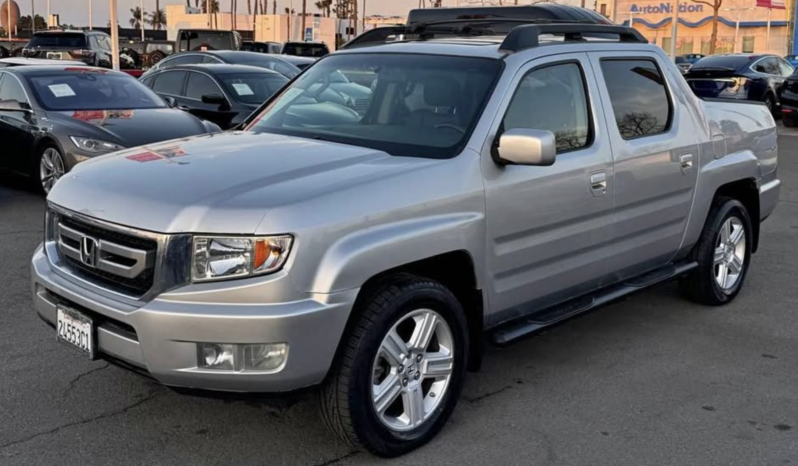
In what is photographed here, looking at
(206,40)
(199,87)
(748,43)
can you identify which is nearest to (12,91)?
(199,87)

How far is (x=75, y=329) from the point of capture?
3.68 m

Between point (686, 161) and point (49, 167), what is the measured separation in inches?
265

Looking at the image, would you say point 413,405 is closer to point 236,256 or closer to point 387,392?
point 387,392

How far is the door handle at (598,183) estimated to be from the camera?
15.1 ft

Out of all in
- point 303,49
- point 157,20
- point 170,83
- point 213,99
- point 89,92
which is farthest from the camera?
point 157,20

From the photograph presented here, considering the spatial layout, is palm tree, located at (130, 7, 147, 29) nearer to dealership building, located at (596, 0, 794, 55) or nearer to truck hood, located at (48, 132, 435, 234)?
dealership building, located at (596, 0, 794, 55)

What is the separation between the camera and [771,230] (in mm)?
8672

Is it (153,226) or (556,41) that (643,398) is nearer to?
(556,41)

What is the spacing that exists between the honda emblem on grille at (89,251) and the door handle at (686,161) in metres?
3.47

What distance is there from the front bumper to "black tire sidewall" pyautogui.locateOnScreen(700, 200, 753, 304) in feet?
11.0

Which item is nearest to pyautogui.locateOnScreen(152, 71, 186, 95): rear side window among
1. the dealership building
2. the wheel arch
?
the wheel arch

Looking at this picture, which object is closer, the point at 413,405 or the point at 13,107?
the point at 413,405

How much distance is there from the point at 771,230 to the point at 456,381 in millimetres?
5880

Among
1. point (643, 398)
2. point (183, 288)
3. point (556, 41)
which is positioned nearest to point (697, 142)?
point (556, 41)
